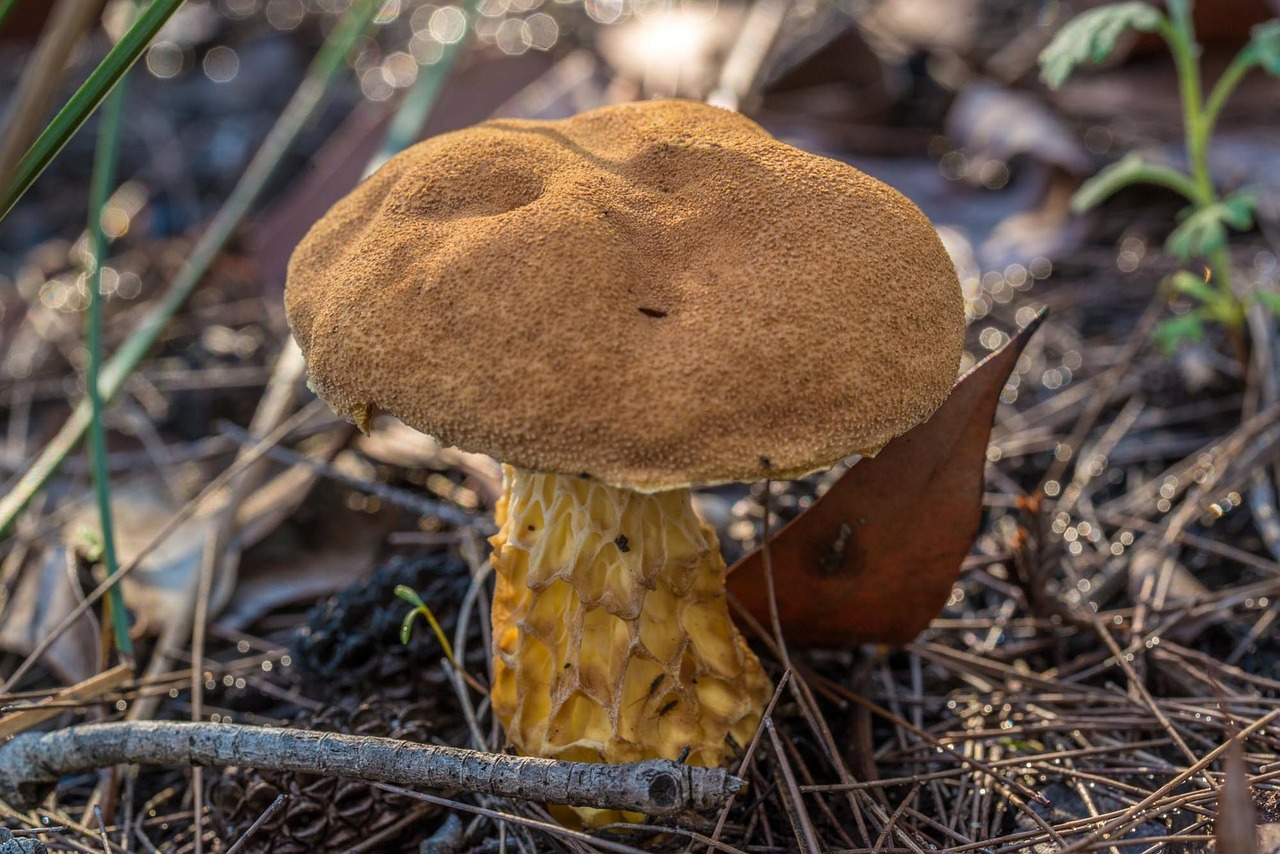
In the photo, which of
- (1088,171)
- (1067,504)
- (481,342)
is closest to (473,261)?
(481,342)

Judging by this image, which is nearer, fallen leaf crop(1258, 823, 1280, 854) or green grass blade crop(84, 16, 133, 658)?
fallen leaf crop(1258, 823, 1280, 854)

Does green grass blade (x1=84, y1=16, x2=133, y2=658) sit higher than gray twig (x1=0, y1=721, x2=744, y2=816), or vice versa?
green grass blade (x1=84, y1=16, x2=133, y2=658)

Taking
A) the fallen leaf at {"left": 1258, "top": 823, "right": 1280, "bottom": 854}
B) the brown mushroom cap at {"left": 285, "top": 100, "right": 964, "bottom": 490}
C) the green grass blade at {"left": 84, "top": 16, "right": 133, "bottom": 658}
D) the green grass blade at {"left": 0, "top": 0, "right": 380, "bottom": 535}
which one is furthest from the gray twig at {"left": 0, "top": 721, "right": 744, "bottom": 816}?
the fallen leaf at {"left": 1258, "top": 823, "right": 1280, "bottom": 854}

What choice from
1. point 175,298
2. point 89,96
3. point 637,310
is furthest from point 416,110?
point 637,310

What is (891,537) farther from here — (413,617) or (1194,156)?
(1194,156)

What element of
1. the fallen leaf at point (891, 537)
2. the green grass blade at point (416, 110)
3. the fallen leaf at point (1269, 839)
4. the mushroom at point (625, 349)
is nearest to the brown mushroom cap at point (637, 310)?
the mushroom at point (625, 349)

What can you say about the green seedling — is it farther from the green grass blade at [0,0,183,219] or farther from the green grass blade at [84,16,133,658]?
the green grass blade at [0,0,183,219]
